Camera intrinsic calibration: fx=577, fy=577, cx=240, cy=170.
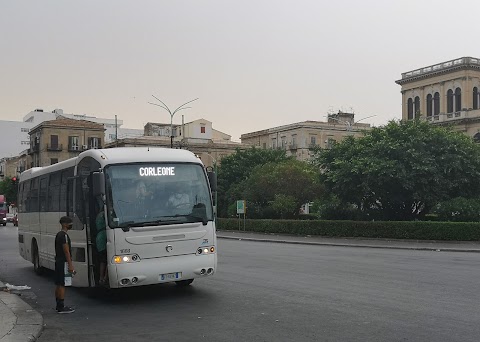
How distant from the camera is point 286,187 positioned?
45594mm

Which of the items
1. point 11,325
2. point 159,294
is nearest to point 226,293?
point 159,294

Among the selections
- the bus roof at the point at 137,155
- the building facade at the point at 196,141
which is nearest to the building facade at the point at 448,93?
the building facade at the point at 196,141

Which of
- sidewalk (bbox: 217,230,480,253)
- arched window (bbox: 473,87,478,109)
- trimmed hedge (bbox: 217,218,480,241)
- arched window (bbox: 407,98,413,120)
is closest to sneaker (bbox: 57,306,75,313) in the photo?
sidewalk (bbox: 217,230,480,253)

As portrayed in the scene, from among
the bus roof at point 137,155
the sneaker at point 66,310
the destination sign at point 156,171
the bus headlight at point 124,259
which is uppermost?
the bus roof at point 137,155

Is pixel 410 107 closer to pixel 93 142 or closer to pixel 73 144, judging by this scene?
pixel 93 142

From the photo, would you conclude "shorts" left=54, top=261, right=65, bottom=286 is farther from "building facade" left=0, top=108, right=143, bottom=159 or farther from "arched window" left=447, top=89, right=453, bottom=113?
"building facade" left=0, top=108, right=143, bottom=159

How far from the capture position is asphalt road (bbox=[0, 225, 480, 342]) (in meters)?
8.58

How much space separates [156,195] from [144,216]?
531 millimetres

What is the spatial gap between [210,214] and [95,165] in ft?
8.62

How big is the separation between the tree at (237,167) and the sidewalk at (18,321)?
143 ft

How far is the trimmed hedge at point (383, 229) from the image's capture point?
103 feet

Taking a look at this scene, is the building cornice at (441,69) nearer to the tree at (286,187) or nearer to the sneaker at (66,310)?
the tree at (286,187)

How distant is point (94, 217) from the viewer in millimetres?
11828

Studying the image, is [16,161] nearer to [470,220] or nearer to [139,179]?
→ [470,220]
